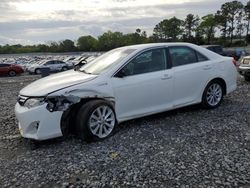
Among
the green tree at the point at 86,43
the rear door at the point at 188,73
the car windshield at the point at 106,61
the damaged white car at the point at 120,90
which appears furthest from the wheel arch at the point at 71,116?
the green tree at the point at 86,43

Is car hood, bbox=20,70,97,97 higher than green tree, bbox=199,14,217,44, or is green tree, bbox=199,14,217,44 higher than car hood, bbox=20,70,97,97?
green tree, bbox=199,14,217,44

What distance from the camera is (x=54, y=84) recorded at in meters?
5.30

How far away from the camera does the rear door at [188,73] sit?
6.26 meters

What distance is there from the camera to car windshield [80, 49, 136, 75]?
19.0 feet

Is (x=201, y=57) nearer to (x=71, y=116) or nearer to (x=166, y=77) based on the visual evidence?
(x=166, y=77)

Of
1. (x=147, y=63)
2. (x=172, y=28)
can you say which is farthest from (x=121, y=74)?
(x=172, y=28)

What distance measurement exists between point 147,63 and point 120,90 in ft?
2.79

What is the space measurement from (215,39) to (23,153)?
93935 millimetres

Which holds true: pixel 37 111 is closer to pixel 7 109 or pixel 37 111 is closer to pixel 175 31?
pixel 7 109

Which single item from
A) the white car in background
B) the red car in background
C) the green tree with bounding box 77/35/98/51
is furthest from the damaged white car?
the green tree with bounding box 77/35/98/51

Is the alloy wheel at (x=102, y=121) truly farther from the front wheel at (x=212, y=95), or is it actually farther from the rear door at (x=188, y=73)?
the front wheel at (x=212, y=95)

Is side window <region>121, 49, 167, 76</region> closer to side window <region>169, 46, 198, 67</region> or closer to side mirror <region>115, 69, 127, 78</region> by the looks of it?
side mirror <region>115, 69, 127, 78</region>

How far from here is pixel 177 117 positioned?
6.41m

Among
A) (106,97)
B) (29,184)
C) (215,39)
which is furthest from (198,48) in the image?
(215,39)
